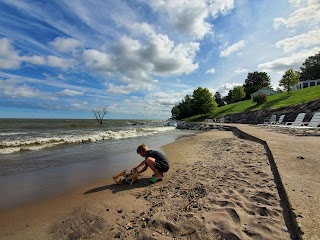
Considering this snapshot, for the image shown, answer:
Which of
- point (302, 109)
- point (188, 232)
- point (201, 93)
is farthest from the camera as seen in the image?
point (201, 93)

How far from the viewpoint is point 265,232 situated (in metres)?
2.86

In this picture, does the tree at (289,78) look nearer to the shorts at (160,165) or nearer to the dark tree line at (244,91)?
the dark tree line at (244,91)

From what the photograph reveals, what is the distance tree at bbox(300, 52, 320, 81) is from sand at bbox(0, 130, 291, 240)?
89.2m

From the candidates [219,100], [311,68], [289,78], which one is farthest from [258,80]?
[289,78]

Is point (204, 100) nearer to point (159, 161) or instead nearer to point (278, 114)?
point (278, 114)

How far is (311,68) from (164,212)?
9342cm

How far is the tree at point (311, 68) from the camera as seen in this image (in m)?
75.9

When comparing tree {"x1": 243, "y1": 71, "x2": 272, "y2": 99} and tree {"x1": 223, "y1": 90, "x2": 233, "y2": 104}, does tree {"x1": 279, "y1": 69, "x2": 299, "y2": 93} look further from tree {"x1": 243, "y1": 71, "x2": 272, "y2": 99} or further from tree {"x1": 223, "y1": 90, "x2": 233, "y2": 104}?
tree {"x1": 243, "y1": 71, "x2": 272, "y2": 99}

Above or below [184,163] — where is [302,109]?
above

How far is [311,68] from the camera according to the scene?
253ft

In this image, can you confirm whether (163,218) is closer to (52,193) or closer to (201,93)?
(52,193)

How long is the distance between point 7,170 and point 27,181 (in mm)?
2246

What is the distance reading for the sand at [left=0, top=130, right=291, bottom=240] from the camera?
310 cm

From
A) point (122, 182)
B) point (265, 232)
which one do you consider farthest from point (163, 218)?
point (122, 182)
